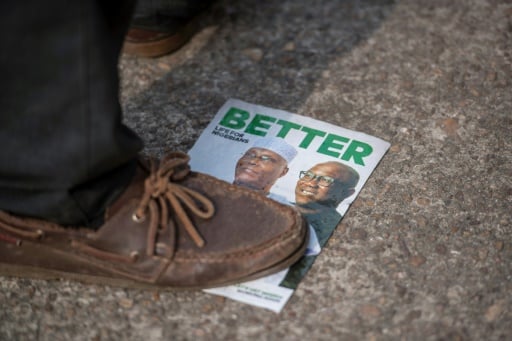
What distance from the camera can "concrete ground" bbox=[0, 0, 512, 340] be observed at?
122 cm

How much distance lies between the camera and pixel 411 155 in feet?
5.13

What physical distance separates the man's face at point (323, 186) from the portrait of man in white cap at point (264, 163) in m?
0.06

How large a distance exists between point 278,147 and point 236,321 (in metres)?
0.48

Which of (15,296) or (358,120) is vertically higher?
(358,120)

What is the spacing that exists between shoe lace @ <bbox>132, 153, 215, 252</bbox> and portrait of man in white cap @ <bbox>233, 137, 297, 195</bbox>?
0.26 metres

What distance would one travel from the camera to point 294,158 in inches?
61.4

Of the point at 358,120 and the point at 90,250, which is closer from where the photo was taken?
the point at 90,250

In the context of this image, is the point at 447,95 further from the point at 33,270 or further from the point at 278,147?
the point at 33,270

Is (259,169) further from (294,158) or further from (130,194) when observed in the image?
(130,194)

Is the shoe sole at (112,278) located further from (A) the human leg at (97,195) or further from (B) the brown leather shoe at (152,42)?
(B) the brown leather shoe at (152,42)

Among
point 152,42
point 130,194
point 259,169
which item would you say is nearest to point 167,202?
point 130,194

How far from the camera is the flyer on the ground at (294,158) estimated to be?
145cm

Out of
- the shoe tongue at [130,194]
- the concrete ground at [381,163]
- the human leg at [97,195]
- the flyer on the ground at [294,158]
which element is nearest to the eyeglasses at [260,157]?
the flyer on the ground at [294,158]

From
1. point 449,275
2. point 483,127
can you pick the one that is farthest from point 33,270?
point 483,127
